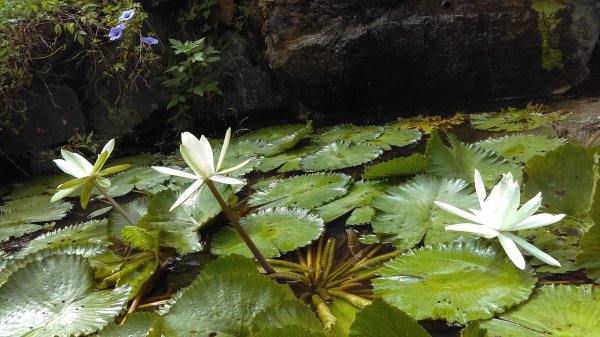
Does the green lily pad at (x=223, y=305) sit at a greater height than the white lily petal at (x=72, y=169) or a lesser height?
lesser

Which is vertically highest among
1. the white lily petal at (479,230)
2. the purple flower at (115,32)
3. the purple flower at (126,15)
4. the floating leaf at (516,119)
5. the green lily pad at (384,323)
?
the purple flower at (126,15)

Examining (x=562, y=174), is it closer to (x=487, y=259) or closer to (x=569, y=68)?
(x=487, y=259)

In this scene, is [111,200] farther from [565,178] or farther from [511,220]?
[565,178]

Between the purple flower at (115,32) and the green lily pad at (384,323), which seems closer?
the green lily pad at (384,323)

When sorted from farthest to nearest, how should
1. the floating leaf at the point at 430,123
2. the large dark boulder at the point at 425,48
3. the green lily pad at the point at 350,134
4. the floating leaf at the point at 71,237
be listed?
the large dark boulder at the point at 425,48, the floating leaf at the point at 430,123, the green lily pad at the point at 350,134, the floating leaf at the point at 71,237

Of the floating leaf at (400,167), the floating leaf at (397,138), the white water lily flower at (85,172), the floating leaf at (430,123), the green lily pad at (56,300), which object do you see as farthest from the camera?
the floating leaf at (430,123)

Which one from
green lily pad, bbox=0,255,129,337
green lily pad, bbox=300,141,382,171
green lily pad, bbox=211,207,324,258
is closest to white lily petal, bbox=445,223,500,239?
green lily pad, bbox=211,207,324,258

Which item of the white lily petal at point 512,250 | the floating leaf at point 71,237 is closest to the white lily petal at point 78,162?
the floating leaf at point 71,237

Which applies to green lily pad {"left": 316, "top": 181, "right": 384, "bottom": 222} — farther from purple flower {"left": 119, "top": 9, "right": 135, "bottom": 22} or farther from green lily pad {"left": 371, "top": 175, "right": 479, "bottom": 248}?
purple flower {"left": 119, "top": 9, "right": 135, "bottom": 22}

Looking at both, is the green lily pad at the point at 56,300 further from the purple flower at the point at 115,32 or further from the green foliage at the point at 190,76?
the green foliage at the point at 190,76
